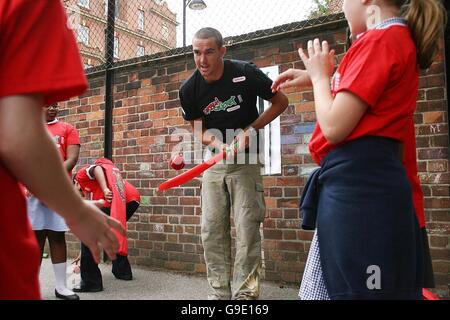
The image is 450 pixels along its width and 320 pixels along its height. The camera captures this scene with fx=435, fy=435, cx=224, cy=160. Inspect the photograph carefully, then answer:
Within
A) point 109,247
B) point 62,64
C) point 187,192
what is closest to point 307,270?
point 109,247

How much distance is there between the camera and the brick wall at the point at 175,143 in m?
3.31

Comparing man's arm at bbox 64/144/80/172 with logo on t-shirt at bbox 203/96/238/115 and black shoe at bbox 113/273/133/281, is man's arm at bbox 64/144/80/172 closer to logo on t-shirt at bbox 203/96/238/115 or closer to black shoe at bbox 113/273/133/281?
black shoe at bbox 113/273/133/281

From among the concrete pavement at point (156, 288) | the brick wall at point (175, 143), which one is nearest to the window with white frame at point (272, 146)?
the brick wall at point (175, 143)

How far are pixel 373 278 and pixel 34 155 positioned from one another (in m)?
1.10

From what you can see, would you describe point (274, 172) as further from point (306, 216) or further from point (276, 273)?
point (306, 216)

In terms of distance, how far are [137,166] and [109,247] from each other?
3.94m

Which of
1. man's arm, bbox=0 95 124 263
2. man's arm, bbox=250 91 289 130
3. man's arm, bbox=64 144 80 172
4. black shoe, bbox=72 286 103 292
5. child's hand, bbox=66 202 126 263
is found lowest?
black shoe, bbox=72 286 103 292

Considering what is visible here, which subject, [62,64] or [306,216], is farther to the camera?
[306,216]

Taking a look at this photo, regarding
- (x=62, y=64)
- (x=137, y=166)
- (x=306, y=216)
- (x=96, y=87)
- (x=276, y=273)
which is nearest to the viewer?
(x=62, y=64)

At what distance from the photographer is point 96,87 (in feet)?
17.5

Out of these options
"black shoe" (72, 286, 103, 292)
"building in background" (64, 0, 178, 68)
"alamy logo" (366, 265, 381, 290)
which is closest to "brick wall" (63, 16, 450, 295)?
"building in background" (64, 0, 178, 68)

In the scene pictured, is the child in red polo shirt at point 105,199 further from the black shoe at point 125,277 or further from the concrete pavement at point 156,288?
the concrete pavement at point 156,288

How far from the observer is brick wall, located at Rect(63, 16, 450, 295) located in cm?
331

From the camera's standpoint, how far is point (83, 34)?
20.9 ft
